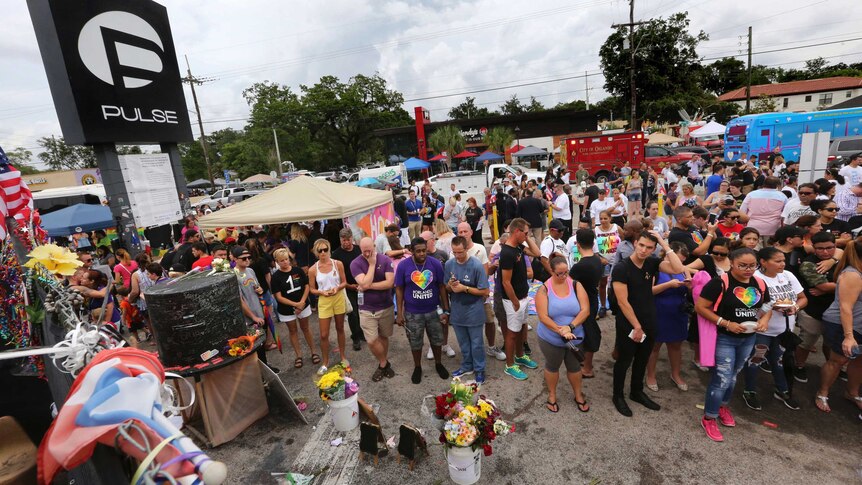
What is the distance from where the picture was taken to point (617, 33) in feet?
120

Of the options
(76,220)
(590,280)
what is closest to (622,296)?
(590,280)

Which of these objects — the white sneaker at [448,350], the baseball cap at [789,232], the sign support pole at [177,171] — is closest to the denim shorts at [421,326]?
the white sneaker at [448,350]

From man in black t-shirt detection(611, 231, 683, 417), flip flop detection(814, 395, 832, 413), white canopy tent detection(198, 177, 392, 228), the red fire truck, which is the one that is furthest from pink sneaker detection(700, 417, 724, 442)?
the red fire truck

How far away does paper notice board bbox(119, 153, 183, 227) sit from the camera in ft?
27.6

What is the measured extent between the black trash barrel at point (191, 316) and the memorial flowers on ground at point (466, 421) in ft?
7.41

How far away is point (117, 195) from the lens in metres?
8.16

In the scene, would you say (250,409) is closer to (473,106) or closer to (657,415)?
(657,415)

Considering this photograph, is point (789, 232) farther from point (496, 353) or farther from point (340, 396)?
point (340, 396)

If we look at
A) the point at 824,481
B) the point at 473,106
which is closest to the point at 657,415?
the point at 824,481

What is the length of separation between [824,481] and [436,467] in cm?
315

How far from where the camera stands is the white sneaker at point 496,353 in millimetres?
5379

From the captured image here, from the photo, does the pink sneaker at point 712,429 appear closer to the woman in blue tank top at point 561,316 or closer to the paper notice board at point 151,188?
the woman in blue tank top at point 561,316

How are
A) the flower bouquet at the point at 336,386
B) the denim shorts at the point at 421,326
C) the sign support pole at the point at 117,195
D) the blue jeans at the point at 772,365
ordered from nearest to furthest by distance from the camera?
1. the flower bouquet at the point at 336,386
2. the blue jeans at the point at 772,365
3. the denim shorts at the point at 421,326
4. the sign support pole at the point at 117,195

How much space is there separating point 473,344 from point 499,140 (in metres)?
32.9
